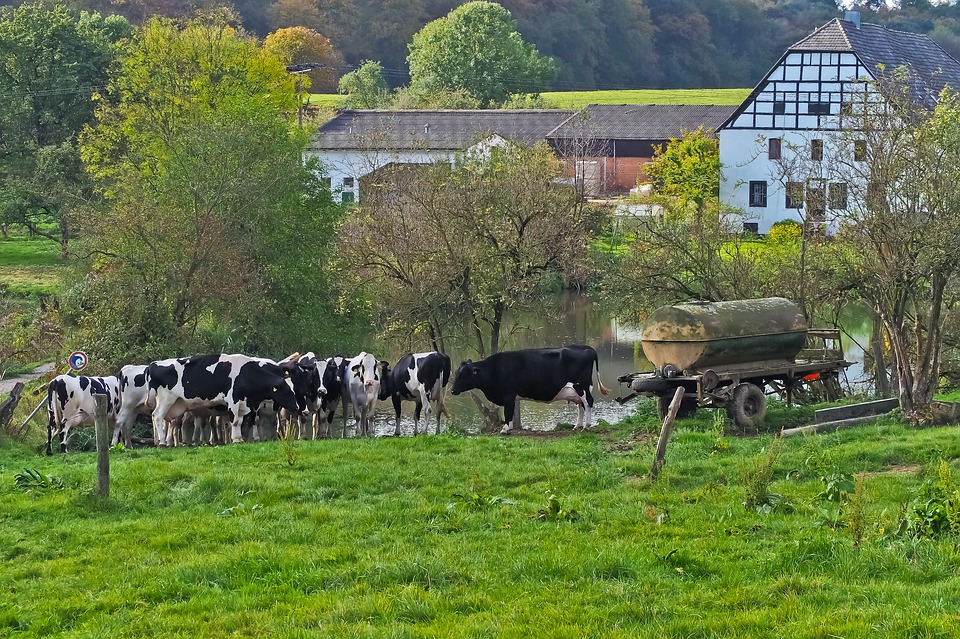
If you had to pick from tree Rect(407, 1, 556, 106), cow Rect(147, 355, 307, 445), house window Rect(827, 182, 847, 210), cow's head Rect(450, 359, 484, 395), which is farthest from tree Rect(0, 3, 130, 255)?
tree Rect(407, 1, 556, 106)

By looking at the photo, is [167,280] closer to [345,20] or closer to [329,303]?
[329,303]

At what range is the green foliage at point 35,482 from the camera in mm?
14031

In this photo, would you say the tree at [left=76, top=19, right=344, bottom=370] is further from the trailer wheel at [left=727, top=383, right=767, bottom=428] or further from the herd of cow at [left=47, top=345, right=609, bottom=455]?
the trailer wheel at [left=727, top=383, right=767, bottom=428]

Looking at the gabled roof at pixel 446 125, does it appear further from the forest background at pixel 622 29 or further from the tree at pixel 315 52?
the forest background at pixel 622 29

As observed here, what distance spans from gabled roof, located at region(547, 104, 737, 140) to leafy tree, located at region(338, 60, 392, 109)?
17.4 metres

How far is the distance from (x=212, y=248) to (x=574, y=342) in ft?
43.6

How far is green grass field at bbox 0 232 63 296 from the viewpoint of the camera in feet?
136

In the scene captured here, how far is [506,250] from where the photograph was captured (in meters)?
26.7

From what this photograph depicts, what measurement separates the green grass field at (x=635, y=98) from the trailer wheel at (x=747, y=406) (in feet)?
240

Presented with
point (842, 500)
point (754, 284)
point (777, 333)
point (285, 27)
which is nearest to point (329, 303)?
point (754, 284)

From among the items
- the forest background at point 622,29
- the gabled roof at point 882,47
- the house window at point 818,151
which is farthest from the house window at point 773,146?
the forest background at point 622,29

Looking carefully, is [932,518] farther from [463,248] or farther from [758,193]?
[758,193]

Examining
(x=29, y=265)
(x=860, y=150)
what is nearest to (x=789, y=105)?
(x=29, y=265)

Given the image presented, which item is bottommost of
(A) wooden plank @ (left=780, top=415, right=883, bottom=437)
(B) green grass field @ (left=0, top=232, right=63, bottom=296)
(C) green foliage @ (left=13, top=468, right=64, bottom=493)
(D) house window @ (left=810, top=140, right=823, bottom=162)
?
(A) wooden plank @ (left=780, top=415, right=883, bottom=437)
